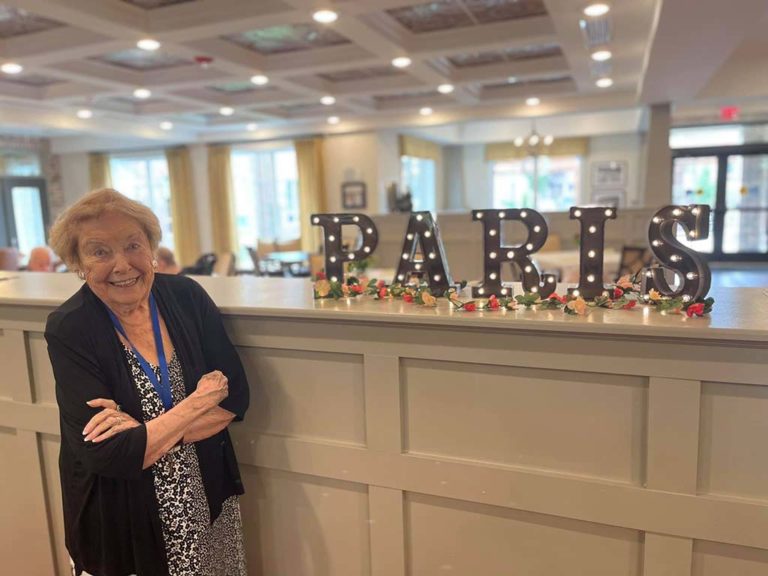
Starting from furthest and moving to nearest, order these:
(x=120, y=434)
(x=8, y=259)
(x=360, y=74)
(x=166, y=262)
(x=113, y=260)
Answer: (x=8, y=259), (x=360, y=74), (x=166, y=262), (x=113, y=260), (x=120, y=434)

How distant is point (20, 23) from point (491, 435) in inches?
210

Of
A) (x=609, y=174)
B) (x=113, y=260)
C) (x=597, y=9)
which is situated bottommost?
(x=113, y=260)

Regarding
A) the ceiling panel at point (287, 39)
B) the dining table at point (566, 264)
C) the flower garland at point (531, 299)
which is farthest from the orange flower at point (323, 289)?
the dining table at point (566, 264)

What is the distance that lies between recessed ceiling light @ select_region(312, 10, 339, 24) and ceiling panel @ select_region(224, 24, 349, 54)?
87cm

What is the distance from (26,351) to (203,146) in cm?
1005

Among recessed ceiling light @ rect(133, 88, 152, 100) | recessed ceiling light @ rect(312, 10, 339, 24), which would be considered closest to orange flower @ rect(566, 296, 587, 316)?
recessed ceiling light @ rect(312, 10, 339, 24)

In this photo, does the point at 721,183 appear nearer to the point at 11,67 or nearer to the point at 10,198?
the point at 11,67

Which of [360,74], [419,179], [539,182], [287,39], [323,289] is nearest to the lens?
[323,289]

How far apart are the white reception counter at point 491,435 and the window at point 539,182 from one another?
1112 cm

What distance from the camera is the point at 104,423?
1.25 m

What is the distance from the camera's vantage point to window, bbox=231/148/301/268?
11.2 meters

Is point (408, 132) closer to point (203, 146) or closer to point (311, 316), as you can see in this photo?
point (203, 146)

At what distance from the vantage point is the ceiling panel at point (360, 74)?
6754 millimetres

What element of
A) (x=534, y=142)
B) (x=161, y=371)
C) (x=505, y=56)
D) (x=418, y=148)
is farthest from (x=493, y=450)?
(x=418, y=148)
